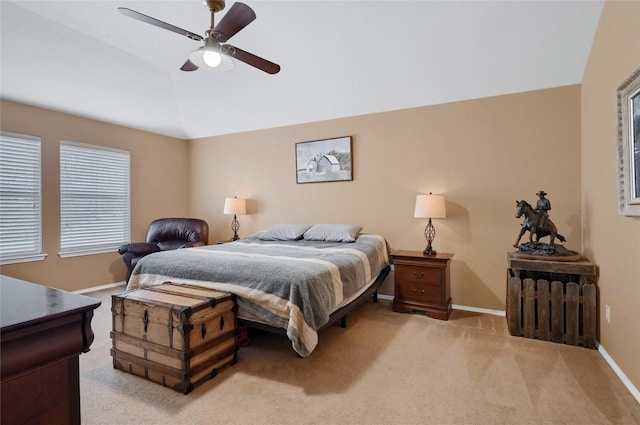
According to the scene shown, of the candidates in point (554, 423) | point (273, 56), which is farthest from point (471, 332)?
point (273, 56)

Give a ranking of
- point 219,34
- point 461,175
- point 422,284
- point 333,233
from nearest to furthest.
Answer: point 219,34, point 422,284, point 461,175, point 333,233

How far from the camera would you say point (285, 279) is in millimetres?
2295

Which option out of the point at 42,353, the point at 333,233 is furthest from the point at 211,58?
the point at 333,233

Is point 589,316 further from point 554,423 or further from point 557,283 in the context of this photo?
point 554,423

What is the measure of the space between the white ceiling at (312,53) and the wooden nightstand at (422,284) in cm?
191

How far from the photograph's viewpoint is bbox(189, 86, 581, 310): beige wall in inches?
130

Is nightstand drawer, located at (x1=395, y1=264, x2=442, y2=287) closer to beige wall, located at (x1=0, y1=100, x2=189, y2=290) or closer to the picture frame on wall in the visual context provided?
the picture frame on wall

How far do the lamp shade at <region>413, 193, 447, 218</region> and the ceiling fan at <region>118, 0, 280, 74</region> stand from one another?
6.76 ft

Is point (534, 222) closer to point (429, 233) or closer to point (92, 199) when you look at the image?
point (429, 233)

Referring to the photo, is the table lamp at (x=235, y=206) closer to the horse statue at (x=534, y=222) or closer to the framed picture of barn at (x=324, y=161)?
the framed picture of barn at (x=324, y=161)

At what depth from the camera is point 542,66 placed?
10.3ft

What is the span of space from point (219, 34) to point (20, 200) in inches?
136

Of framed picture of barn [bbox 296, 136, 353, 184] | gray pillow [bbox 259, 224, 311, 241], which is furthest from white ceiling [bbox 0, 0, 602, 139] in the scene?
gray pillow [bbox 259, 224, 311, 241]

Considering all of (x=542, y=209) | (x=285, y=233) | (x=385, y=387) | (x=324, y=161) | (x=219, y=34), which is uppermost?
(x=219, y=34)
